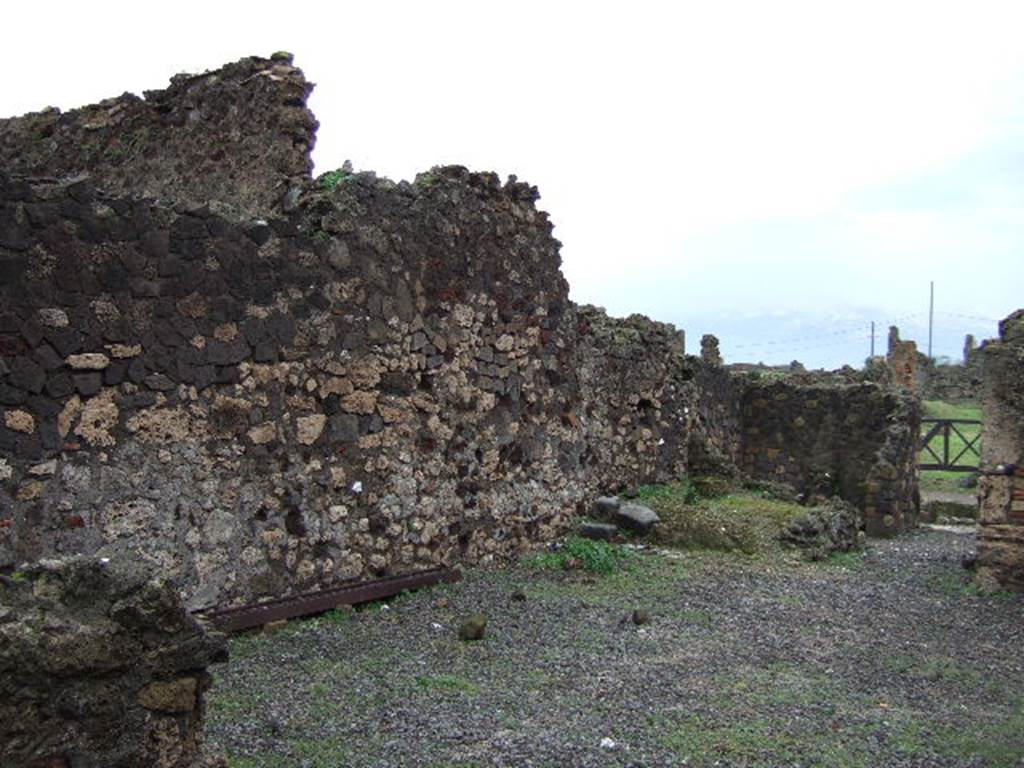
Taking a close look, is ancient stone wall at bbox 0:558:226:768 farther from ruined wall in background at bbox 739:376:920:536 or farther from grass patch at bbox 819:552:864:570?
ruined wall in background at bbox 739:376:920:536

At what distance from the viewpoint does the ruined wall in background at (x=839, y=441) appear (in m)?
16.6

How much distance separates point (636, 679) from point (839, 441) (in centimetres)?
1312

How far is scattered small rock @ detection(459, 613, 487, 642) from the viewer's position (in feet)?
24.5

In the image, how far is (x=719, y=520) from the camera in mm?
12148

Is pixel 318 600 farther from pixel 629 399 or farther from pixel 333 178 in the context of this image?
pixel 629 399

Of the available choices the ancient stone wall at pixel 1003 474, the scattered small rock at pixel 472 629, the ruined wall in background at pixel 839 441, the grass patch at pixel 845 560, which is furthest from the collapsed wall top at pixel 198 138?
the ruined wall in background at pixel 839 441

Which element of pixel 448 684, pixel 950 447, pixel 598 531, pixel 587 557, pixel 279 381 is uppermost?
pixel 279 381

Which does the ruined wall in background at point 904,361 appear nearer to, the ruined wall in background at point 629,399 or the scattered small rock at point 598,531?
the ruined wall in background at point 629,399

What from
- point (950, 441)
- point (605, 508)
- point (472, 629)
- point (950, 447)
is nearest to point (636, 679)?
point (472, 629)

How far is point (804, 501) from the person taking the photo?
17.9 m

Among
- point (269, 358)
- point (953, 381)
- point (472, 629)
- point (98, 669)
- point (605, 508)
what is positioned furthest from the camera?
point (953, 381)

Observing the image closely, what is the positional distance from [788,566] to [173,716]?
8.56 m

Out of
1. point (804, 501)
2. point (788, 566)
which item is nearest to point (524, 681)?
point (788, 566)

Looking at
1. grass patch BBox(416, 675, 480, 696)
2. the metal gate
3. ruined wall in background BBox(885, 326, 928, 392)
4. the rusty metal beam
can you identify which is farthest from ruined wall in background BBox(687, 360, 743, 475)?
ruined wall in background BBox(885, 326, 928, 392)
